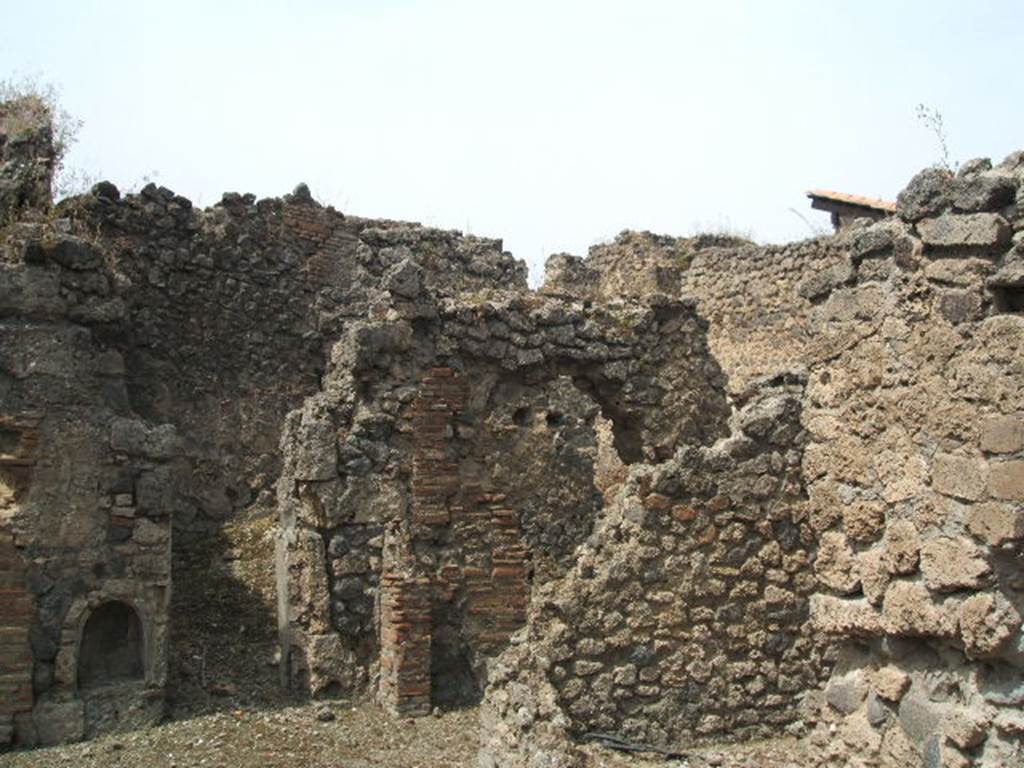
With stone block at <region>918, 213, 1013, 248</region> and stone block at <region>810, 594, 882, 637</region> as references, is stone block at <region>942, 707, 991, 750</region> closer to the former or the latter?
stone block at <region>810, 594, 882, 637</region>

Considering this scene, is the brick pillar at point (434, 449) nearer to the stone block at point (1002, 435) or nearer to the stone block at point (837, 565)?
the stone block at point (837, 565)

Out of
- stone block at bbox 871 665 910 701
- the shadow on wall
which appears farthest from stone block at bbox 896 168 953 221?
the shadow on wall

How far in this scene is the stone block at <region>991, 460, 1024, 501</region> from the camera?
3.71 meters

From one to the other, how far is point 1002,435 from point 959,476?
0.23m

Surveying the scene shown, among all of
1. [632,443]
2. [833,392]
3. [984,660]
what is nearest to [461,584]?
[632,443]

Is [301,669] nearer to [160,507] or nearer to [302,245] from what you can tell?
[160,507]

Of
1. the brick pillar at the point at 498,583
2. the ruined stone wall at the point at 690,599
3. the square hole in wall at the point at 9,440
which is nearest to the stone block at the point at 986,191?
the ruined stone wall at the point at 690,599

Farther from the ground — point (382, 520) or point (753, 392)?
point (753, 392)

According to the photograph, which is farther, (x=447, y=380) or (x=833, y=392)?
(x=447, y=380)

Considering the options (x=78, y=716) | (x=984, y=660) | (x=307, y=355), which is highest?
(x=307, y=355)

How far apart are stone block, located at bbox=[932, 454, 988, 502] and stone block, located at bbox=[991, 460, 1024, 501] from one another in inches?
1.6

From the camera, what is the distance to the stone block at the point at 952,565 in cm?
381

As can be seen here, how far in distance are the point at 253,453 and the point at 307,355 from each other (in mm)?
1359

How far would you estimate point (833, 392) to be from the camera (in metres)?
4.58
